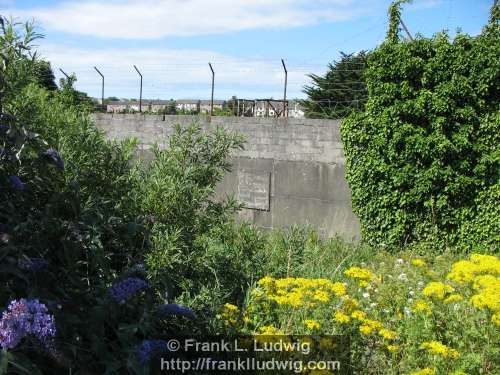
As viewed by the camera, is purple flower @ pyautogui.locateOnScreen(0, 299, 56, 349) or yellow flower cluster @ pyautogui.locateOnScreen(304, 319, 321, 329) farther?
yellow flower cluster @ pyautogui.locateOnScreen(304, 319, 321, 329)

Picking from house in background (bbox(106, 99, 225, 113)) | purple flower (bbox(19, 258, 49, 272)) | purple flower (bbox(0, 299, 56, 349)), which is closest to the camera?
purple flower (bbox(0, 299, 56, 349))

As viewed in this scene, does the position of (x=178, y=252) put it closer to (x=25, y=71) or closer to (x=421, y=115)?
(x=25, y=71)

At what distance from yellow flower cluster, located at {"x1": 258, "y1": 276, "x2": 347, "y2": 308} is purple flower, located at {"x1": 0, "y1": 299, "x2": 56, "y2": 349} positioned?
173 cm

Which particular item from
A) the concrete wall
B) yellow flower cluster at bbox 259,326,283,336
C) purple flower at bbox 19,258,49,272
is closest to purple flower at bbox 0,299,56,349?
purple flower at bbox 19,258,49,272

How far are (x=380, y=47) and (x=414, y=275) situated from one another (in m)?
3.49

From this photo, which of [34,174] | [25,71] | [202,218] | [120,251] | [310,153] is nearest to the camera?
[34,174]

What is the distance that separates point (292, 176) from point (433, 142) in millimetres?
2286

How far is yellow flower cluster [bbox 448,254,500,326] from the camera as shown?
3.43 m

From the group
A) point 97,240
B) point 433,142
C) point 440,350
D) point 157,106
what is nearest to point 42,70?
point 97,240

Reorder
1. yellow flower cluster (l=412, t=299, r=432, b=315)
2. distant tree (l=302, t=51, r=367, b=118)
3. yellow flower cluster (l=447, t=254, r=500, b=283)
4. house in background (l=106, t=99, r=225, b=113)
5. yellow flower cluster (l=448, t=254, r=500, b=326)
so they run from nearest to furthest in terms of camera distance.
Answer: yellow flower cluster (l=448, t=254, r=500, b=326)
yellow flower cluster (l=412, t=299, r=432, b=315)
yellow flower cluster (l=447, t=254, r=500, b=283)
distant tree (l=302, t=51, r=367, b=118)
house in background (l=106, t=99, r=225, b=113)

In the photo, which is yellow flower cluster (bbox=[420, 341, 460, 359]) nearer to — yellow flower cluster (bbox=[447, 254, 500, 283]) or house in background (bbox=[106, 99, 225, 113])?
yellow flower cluster (bbox=[447, 254, 500, 283])

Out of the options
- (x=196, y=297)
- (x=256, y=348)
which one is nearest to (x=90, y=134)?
(x=196, y=297)

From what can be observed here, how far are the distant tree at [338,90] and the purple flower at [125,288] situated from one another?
7.09m

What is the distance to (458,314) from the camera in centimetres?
374
